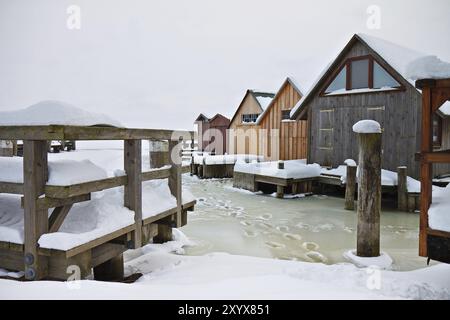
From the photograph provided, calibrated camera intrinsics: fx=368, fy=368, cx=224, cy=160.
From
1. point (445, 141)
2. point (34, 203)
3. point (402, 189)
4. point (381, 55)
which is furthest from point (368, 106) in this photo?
point (34, 203)

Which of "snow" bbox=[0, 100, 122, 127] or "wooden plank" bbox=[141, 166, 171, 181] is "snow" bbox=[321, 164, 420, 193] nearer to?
"wooden plank" bbox=[141, 166, 171, 181]

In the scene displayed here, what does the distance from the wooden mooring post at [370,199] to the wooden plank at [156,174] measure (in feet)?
11.9

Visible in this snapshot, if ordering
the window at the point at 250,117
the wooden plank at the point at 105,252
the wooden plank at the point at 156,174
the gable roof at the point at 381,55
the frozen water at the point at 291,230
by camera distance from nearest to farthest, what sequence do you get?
the wooden plank at the point at 105,252 < the wooden plank at the point at 156,174 < the frozen water at the point at 291,230 < the gable roof at the point at 381,55 < the window at the point at 250,117

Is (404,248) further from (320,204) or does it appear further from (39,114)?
(39,114)

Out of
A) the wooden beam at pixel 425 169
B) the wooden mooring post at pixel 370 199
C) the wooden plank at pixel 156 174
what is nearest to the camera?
the wooden beam at pixel 425 169

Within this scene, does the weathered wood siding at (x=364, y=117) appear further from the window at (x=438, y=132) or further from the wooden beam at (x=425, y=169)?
the wooden beam at (x=425, y=169)

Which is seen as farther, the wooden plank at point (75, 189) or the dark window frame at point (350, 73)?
the dark window frame at point (350, 73)

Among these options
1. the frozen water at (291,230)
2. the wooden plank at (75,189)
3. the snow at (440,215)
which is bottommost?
the frozen water at (291,230)

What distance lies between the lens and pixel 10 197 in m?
5.16

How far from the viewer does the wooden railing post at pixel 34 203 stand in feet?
13.1

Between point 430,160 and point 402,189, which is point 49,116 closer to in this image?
point 430,160

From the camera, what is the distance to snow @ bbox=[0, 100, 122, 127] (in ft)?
13.6

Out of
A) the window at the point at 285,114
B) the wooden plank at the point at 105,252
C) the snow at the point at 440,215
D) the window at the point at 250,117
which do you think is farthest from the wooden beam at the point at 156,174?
the window at the point at 250,117
